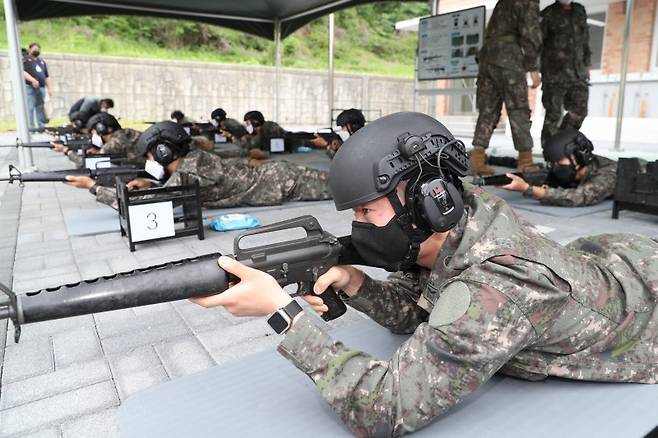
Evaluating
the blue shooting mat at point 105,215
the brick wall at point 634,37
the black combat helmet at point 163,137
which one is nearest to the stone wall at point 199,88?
the brick wall at point 634,37

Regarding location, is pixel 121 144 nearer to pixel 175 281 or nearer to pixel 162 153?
pixel 162 153

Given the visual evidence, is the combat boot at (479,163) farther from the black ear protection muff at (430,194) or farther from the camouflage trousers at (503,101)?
the black ear protection muff at (430,194)

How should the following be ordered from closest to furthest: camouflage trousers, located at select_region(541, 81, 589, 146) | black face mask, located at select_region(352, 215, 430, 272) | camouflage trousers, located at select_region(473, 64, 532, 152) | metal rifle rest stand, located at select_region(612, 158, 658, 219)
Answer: black face mask, located at select_region(352, 215, 430, 272) → metal rifle rest stand, located at select_region(612, 158, 658, 219) → camouflage trousers, located at select_region(473, 64, 532, 152) → camouflage trousers, located at select_region(541, 81, 589, 146)

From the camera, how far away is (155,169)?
4.57 metres

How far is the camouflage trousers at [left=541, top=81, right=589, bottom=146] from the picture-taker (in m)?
7.39

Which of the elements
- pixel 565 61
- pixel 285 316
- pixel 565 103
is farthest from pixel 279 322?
pixel 565 103

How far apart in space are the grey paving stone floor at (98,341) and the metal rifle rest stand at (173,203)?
9 cm

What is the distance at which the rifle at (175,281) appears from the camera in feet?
3.92

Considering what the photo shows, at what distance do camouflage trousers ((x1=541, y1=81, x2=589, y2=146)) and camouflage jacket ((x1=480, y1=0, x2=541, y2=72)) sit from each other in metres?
0.93

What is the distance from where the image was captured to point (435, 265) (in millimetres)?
1515

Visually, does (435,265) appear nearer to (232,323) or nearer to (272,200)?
(232,323)

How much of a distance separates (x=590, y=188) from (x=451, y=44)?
570 centimetres

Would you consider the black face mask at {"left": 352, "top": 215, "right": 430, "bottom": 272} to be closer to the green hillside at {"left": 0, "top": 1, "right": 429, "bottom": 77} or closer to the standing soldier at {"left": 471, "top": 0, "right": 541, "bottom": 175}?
the standing soldier at {"left": 471, "top": 0, "right": 541, "bottom": 175}

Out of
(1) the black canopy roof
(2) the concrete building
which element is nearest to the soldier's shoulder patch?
(1) the black canopy roof
